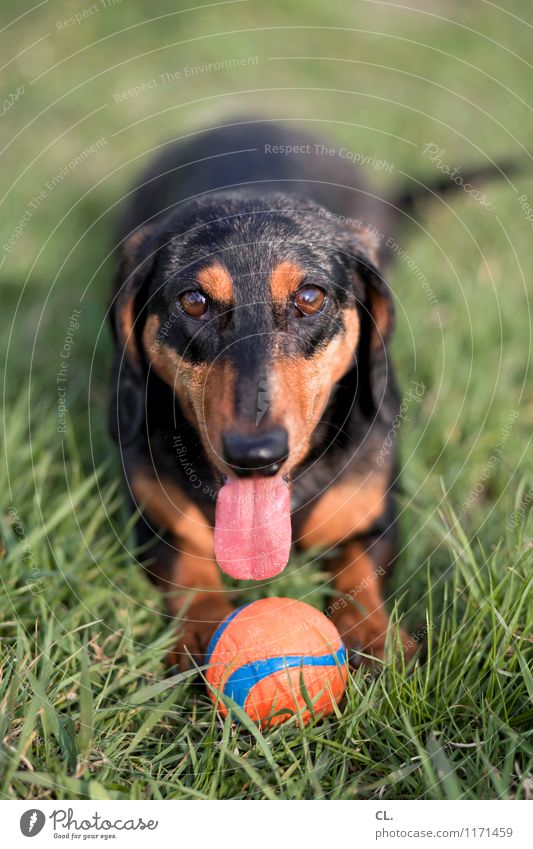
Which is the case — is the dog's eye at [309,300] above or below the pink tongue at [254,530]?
above

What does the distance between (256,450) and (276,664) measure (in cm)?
75

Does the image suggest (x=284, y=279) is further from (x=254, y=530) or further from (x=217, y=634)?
(x=217, y=634)

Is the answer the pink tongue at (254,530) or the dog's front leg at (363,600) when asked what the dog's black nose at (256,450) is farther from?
the dog's front leg at (363,600)

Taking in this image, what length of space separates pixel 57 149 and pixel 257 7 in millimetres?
3698

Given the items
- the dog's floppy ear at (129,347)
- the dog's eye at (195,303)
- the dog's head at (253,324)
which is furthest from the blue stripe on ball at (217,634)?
the dog's eye at (195,303)

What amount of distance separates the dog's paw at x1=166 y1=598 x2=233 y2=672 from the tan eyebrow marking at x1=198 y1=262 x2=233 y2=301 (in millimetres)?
1304

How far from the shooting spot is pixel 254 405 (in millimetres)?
2674

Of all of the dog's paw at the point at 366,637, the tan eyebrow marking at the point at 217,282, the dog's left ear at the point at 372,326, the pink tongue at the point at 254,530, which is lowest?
the dog's paw at the point at 366,637

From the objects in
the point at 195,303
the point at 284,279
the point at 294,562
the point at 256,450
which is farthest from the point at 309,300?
the point at 294,562

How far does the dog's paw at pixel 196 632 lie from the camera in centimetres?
302

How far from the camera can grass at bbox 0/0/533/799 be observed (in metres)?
2.60

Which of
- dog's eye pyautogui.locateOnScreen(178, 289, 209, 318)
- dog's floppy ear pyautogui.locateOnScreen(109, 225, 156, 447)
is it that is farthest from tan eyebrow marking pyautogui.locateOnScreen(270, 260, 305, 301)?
dog's floppy ear pyautogui.locateOnScreen(109, 225, 156, 447)

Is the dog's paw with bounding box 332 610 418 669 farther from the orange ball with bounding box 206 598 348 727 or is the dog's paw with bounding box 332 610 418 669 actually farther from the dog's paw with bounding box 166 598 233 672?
the dog's paw with bounding box 166 598 233 672

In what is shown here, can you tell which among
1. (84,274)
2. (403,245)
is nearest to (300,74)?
(403,245)
